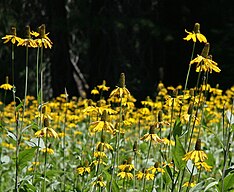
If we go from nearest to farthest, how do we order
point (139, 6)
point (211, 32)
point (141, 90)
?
point (141, 90) < point (139, 6) < point (211, 32)

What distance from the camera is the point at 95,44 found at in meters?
10.4

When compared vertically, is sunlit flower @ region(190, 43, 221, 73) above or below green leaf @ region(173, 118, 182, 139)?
above

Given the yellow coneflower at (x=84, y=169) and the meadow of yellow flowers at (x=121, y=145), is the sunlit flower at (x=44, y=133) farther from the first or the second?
the yellow coneflower at (x=84, y=169)

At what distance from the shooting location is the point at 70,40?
1045 cm

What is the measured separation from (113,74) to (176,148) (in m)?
8.17

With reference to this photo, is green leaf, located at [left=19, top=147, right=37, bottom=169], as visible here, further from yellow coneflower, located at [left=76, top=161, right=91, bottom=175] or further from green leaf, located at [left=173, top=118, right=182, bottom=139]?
green leaf, located at [left=173, top=118, right=182, bottom=139]

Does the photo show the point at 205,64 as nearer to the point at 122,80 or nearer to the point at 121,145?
the point at 122,80

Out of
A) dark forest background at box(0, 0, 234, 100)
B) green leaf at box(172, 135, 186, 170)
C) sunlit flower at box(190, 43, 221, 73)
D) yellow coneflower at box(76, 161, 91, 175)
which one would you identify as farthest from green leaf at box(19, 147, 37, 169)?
dark forest background at box(0, 0, 234, 100)

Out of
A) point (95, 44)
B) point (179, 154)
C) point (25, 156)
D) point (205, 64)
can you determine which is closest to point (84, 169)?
point (25, 156)

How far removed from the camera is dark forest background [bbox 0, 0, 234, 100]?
1001 centimetres

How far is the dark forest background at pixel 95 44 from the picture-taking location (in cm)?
1001

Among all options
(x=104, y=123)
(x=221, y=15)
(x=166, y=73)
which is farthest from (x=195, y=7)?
(x=104, y=123)

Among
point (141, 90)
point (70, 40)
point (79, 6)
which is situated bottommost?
point (141, 90)

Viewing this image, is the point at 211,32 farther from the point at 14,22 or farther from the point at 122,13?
the point at 14,22
